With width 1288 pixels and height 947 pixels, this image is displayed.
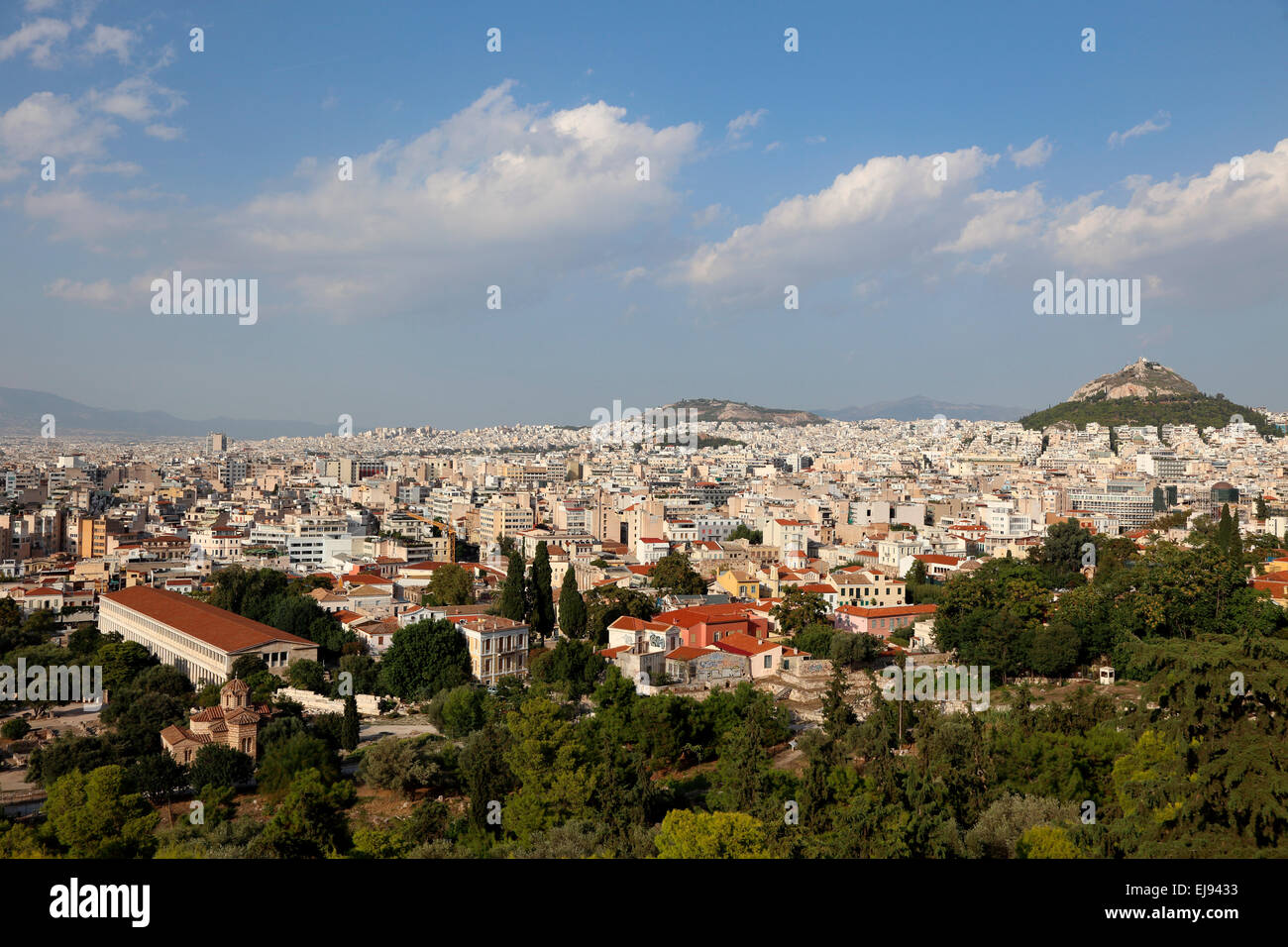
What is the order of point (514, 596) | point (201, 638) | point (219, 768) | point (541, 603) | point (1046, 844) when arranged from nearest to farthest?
point (1046, 844) < point (219, 768) < point (201, 638) < point (514, 596) < point (541, 603)

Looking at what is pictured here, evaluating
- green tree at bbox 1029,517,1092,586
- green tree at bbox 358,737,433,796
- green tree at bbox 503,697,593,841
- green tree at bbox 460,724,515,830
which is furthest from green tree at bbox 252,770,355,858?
green tree at bbox 1029,517,1092,586

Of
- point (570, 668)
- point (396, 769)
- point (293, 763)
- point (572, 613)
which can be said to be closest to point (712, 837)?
point (396, 769)

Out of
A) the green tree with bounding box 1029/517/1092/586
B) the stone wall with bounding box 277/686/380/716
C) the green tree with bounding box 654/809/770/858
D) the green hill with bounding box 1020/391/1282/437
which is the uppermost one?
the green hill with bounding box 1020/391/1282/437

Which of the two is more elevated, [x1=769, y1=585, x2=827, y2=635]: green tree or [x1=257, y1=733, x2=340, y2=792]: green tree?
[x1=769, y1=585, x2=827, y2=635]: green tree

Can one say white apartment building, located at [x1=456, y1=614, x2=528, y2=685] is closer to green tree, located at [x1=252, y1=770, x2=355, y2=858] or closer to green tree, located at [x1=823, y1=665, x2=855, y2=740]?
green tree, located at [x1=823, y1=665, x2=855, y2=740]

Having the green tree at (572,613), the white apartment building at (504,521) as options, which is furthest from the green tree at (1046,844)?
A: the white apartment building at (504,521)

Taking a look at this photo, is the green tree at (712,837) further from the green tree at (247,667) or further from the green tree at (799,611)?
the green tree at (799,611)

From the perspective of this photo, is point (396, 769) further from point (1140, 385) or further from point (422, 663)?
point (1140, 385)
